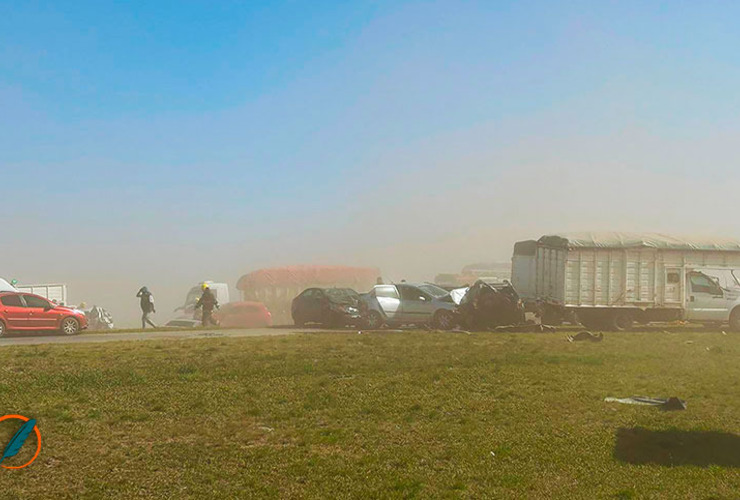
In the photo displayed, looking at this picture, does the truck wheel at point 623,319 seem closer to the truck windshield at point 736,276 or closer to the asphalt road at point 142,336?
the truck windshield at point 736,276

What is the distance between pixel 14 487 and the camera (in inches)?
257

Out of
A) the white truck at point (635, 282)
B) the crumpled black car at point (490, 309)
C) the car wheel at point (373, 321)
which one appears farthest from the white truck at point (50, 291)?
the white truck at point (635, 282)

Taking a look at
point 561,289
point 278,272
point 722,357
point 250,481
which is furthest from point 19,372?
point 278,272

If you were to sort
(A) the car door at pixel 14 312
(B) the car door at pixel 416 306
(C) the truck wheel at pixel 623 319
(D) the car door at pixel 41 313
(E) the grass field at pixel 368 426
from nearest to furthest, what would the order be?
(E) the grass field at pixel 368 426
(A) the car door at pixel 14 312
(D) the car door at pixel 41 313
(C) the truck wheel at pixel 623 319
(B) the car door at pixel 416 306

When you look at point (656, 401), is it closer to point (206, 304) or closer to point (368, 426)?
point (368, 426)

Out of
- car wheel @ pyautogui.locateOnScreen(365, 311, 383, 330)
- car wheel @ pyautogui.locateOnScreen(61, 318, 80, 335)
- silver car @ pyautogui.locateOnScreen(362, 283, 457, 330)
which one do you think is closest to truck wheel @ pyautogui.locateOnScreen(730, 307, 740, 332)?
silver car @ pyautogui.locateOnScreen(362, 283, 457, 330)

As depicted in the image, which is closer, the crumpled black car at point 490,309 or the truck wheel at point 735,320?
the crumpled black car at point 490,309

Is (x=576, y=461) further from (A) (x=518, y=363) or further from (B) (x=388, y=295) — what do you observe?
(B) (x=388, y=295)

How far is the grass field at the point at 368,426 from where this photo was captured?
684 centimetres

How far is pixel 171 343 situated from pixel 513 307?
11444 mm

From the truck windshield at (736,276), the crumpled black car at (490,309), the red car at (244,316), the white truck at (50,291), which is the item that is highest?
the truck windshield at (736,276)

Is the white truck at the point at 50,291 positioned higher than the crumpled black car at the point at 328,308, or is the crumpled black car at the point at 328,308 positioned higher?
the white truck at the point at 50,291

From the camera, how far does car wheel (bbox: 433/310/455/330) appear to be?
24.7 metres

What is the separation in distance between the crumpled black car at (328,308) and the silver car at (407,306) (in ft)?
2.06
